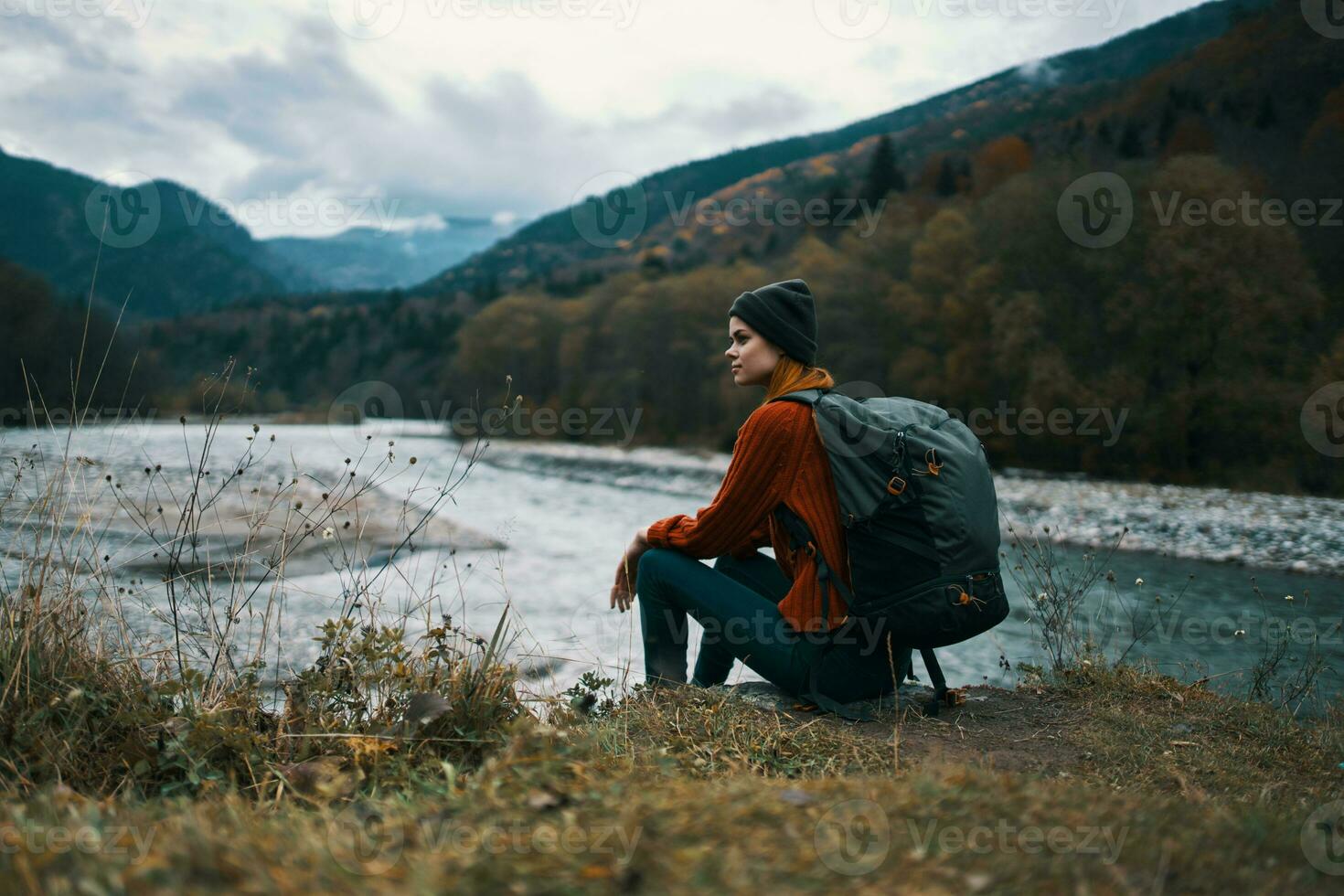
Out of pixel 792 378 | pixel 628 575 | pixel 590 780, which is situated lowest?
pixel 590 780

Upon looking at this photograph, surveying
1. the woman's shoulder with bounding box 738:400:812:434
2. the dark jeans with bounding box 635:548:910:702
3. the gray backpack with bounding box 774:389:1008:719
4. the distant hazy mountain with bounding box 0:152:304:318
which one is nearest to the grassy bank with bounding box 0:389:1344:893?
the dark jeans with bounding box 635:548:910:702

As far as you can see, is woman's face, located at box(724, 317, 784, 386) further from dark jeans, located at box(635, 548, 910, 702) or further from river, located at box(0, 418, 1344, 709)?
river, located at box(0, 418, 1344, 709)

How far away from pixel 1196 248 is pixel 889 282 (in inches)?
448

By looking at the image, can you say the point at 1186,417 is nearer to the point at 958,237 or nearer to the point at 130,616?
the point at 958,237

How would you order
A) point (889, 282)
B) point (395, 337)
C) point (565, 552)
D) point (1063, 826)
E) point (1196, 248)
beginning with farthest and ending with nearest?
point (395, 337) < point (889, 282) < point (1196, 248) < point (565, 552) < point (1063, 826)

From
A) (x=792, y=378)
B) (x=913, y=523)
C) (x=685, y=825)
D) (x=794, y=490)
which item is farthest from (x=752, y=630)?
(x=685, y=825)

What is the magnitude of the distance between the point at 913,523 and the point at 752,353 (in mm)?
858

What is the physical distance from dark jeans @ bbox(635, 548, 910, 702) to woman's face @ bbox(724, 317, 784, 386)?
30.5 inches

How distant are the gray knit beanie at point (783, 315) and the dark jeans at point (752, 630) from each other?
91 centimetres

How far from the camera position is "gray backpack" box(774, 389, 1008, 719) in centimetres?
261

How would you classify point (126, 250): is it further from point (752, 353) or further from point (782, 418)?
point (782, 418)

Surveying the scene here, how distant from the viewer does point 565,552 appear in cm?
1386

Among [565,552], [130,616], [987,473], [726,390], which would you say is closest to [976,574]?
[987,473]

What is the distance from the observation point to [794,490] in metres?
2.78
